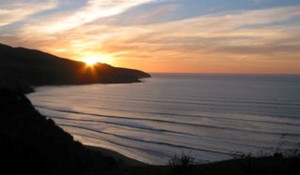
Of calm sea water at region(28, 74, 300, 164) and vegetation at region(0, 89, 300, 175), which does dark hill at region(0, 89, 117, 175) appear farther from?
calm sea water at region(28, 74, 300, 164)

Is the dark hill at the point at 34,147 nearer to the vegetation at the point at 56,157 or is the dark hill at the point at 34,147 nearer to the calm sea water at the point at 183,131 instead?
the vegetation at the point at 56,157

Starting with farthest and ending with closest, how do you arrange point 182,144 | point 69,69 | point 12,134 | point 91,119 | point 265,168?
1. point 69,69
2. point 91,119
3. point 182,144
4. point 12,134
5. point 265,168

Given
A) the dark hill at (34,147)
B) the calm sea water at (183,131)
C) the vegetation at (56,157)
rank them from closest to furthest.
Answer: the vegetation at (56,157)
the dark hill at (34,147)
the calm sea water at (183,131)

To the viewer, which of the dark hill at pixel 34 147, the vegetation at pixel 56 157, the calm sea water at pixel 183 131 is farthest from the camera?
the calm sea water at pixel 183 131

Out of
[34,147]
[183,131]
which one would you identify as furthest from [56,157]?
[183,131]

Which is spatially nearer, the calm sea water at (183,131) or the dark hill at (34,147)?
the dark hill at (34,147)

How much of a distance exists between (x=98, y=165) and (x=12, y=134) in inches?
208

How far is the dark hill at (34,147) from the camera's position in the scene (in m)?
16.9

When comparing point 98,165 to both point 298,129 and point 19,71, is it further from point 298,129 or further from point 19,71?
point 19,71

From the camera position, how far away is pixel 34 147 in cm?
1964

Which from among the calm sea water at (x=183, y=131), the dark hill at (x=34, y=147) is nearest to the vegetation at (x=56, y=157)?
the dark hill at (x=34, y=147)

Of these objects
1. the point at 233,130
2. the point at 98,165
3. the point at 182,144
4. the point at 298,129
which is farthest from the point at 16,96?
the point at 298,129

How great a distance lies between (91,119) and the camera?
195 ft

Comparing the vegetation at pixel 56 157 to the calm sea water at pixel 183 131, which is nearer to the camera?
the vegetation at pixel 56 157
